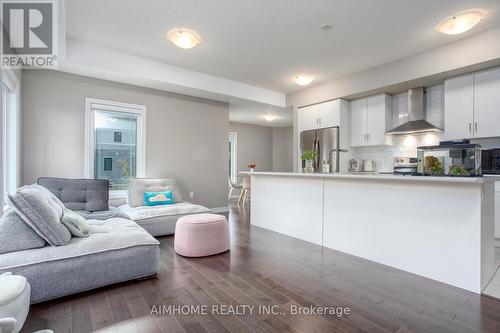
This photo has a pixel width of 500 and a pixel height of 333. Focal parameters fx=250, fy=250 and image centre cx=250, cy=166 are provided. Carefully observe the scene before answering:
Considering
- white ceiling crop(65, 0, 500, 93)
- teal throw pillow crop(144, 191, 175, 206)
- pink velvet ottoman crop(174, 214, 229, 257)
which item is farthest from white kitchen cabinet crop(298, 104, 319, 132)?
pink velvet ottoman crop(174, 214, 229, 257)

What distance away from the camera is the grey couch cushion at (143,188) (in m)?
4.05

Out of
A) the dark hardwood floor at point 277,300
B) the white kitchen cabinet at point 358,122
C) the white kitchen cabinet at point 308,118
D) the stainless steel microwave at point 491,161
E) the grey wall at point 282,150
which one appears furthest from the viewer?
the grey wall at point 282,150

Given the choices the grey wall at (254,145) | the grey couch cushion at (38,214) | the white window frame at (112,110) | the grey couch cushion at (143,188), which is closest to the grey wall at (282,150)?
the grey wall at (254,145)

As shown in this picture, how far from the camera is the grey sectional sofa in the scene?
1.81m

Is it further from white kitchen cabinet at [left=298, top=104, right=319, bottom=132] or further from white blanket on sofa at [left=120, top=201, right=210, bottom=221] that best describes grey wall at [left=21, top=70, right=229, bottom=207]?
white kitchen cabinet at [left=298, top=104, right=319, bottom=132]

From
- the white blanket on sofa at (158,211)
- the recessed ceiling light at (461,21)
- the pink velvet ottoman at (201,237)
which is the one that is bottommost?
the pink velvet ottoman at (201,237)

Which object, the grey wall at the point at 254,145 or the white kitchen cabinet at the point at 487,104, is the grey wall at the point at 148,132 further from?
the white kitchen cabinet at the point at 487,104

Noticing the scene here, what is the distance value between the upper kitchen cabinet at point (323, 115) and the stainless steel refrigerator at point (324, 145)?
0.41 feet

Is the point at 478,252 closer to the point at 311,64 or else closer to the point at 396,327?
the point at 396,327

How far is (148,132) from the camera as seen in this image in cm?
469

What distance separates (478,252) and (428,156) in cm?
95

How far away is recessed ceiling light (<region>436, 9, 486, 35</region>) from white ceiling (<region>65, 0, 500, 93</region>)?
0.08m

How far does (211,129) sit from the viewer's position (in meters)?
5.54

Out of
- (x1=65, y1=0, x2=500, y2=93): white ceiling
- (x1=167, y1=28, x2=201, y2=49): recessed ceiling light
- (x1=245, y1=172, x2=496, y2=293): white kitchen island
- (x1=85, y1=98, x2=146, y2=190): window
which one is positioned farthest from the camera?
(x1=85, y1=98, x2=146, y2=190): window
